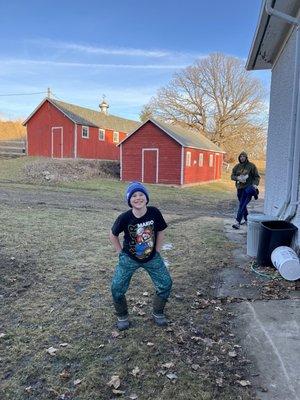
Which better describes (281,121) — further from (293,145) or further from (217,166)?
(217,166)

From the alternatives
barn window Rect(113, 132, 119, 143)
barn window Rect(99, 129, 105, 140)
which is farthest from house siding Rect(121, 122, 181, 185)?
barn window Rect(113, 132, 119, 143)

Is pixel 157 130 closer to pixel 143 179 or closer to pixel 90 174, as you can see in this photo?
pixel 143 179

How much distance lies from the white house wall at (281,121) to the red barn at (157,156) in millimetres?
15058

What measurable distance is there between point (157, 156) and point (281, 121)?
17.6 meters

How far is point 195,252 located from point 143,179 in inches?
771

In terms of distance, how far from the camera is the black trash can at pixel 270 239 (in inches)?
216

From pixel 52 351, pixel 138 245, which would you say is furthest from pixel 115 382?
pixel 138 245

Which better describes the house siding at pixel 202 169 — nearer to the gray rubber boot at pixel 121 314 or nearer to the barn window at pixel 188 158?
the barn window at pixel 188 158

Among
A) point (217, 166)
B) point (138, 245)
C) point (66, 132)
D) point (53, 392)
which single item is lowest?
point (53, 392)

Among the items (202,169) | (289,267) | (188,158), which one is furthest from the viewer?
(202,169)

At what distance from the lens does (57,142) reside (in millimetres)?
30141

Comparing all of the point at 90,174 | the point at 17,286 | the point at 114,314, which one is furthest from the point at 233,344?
the point at 90,174

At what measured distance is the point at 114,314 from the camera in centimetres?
391

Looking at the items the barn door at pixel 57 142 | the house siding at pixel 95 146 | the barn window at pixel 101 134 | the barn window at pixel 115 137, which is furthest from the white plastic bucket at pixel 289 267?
the barn window at pixel 115 137
